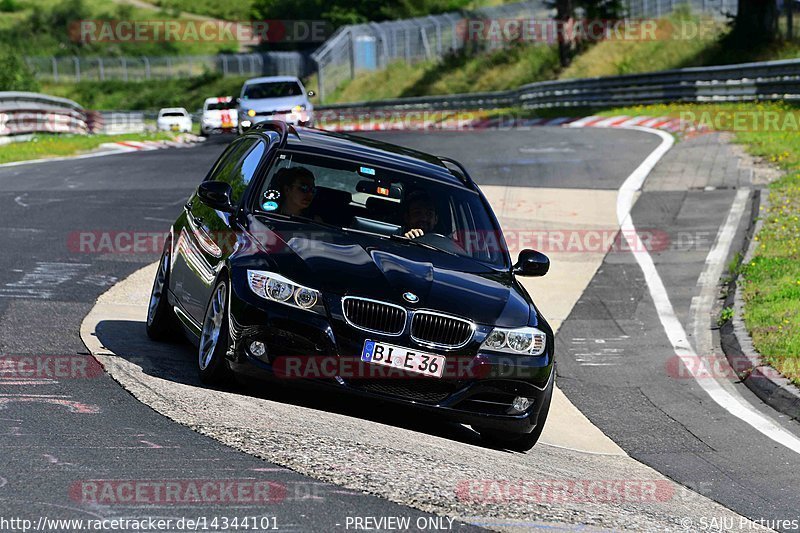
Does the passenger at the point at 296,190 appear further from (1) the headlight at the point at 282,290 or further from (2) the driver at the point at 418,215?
(1) the headlight at the point at 282,290

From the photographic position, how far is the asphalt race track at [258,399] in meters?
5.20

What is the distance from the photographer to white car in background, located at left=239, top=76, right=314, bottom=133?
3109 cm

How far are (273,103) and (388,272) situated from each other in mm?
24690

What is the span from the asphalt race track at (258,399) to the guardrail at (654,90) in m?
12.4

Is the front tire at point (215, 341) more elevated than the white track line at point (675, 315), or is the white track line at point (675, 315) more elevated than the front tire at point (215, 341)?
the front tire at point (215, 341)

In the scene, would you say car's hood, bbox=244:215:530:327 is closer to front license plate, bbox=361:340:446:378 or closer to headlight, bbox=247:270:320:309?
headlight, bbox=247:270:320:309

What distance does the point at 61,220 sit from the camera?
49.3 ft

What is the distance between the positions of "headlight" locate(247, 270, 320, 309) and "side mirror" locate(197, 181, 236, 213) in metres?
1.13

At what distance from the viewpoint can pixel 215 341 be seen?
7219mm

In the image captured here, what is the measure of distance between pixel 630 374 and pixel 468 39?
49.7 metres
